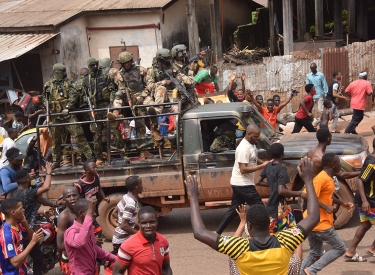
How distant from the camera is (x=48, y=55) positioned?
18.3 m

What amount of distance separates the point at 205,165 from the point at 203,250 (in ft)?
3.92

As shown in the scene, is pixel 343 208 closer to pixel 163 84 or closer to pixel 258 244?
pixel 163 84

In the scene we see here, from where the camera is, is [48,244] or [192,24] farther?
[192,24]

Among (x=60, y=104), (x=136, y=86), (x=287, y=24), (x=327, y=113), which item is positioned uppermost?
(x=287, y=24)

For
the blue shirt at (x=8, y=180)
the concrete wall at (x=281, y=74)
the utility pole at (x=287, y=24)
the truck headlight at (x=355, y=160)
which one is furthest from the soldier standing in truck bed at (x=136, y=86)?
the utility pole at (x=287, y=24)

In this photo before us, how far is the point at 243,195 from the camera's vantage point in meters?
7.36

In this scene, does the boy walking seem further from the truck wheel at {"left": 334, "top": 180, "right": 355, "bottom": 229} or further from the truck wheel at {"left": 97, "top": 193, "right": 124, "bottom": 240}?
the truck wheel at {"left": 97, "top": 193, "right": 124, "bottom": 240}

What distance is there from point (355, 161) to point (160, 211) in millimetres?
3020

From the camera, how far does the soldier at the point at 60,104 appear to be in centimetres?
934

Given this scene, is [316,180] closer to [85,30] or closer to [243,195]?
[243,195]

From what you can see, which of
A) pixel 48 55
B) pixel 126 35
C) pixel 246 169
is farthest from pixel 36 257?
pixel 126 35

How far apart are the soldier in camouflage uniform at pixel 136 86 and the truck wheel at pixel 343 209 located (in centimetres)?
300

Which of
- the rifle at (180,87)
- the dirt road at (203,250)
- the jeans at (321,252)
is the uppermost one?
the rifle at (180,87)

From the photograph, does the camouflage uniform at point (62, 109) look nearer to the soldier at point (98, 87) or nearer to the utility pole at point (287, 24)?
the soldier at point (98, 87)
